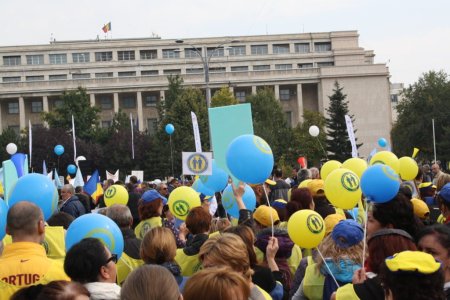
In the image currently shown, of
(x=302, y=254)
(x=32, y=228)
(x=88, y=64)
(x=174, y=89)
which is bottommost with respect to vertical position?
(x=302, y=254)

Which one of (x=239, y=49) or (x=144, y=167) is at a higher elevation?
(x=239, y=49)

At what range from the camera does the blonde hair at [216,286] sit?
2.79m

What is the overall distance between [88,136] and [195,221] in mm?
60023

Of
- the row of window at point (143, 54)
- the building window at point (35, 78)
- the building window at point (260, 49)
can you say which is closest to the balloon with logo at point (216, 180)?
the row of window at point (143, 54)

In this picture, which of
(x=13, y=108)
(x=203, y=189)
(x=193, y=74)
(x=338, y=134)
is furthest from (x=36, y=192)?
(x=13, y=108)

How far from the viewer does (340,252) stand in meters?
4.31

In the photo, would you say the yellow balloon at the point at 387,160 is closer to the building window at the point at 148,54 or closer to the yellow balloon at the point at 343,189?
the yellow balloon at the point at 343,189

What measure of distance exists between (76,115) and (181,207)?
2290 inches

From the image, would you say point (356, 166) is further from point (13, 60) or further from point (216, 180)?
point (13, 60)

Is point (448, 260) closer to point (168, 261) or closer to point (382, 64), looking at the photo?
point (168, 261)

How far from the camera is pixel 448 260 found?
148 inches

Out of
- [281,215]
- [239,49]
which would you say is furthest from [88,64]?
[281,215]

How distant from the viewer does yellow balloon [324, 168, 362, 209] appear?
575 centimetres

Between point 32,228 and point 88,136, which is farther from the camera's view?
point 88,136
